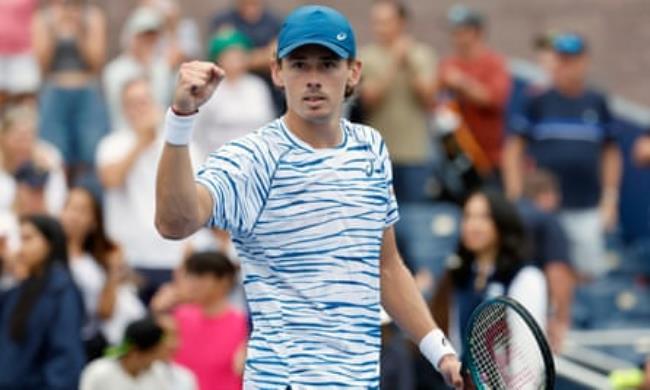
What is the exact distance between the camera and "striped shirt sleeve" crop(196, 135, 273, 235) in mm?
5309

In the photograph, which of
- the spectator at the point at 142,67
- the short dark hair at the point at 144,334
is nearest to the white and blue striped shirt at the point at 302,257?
the short dark hair at the point at 144,334

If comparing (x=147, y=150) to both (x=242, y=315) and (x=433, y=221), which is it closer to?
(x=242, y=315)

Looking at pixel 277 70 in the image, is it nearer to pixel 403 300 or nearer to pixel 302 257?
pixel 302 257

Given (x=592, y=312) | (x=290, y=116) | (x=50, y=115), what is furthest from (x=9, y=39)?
(x=290, y=116)

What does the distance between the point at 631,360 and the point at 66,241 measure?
409 cm

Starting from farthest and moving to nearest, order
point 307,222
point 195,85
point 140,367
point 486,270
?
point 140,367 < point 486,270 < point 307,222 < point 195,85

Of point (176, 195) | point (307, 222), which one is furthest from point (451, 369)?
point (176, 195)

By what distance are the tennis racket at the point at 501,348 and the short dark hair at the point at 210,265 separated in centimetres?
386

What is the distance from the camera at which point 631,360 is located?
12055 mm

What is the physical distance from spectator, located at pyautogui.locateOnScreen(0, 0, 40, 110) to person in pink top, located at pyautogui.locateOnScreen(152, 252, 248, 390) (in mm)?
4509

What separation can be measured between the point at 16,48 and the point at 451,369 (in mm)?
8500

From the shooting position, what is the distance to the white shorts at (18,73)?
13820 millimetres

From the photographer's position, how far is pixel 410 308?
5.96 meters

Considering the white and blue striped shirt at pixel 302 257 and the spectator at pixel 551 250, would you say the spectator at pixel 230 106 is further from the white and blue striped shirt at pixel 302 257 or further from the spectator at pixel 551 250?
the white and blue striped shirt at pixel 302 257
